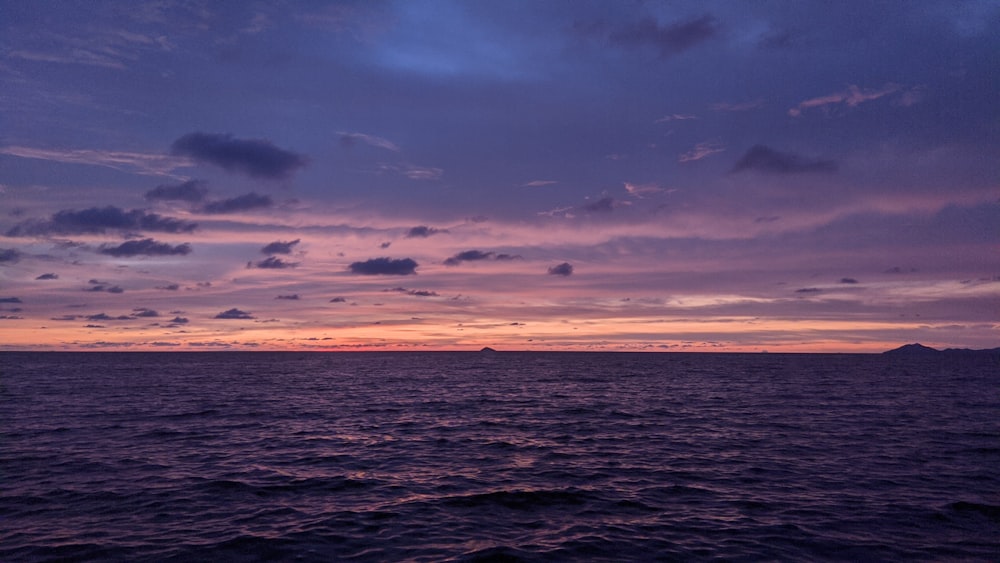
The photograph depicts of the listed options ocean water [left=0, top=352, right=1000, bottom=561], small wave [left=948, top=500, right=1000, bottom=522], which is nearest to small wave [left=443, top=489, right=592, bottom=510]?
ocean water [left=0, top=352, right=1000, bottom=561]

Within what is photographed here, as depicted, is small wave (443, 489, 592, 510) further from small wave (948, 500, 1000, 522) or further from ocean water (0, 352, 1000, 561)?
small wave (948, 500, 1000, 522)

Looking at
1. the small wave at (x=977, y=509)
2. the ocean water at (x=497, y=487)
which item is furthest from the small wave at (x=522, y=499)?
the small wave at (x=977, y=509)

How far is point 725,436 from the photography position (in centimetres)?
3638

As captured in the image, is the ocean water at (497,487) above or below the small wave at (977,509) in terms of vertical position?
below

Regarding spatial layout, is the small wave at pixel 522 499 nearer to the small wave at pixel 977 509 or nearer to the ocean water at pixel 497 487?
the ocean water at pixel 497 487

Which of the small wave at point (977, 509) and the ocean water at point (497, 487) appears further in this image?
the small wave at point (977, 509)

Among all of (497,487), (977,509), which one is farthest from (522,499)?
(977,509)

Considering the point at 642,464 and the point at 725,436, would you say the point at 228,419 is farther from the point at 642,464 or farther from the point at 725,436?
the point at 725,436

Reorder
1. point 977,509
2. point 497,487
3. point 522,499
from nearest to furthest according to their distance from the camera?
point 977,509 → point 522,499 → point 497,487

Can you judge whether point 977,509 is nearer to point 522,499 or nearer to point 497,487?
point 522,499

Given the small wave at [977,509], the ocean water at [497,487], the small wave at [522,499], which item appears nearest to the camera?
the ocean water at [497,487]

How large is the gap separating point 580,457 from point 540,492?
7686 mm

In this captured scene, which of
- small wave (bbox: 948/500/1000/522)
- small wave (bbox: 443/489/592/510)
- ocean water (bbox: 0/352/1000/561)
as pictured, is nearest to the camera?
ocean water (bbox: 0/352/1000/561)

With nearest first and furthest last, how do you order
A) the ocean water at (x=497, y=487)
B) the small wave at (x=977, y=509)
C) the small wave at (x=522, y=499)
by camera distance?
the ocean water at (x=497, y=487)
the small wave at (x=977, y=509)
the small wave at (x=522, y=499)
